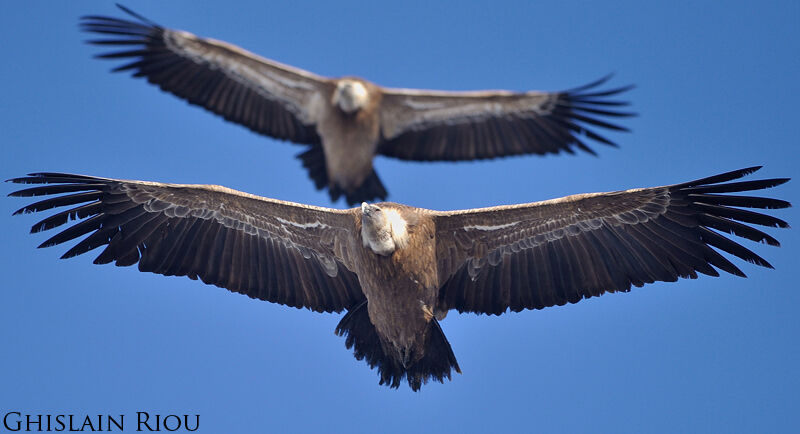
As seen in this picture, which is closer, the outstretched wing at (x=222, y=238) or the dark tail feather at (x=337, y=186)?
the outstretched wing at (x=222, y=238)

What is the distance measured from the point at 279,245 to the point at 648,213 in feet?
10.0

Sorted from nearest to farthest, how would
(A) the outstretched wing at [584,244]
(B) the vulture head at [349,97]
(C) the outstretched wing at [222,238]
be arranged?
(A) the outstretched wing at [584,244] < (C) the outstretched wing at [222,238] < (B) the vulture head at [349,97]

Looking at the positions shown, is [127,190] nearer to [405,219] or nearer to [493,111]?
[405,219]

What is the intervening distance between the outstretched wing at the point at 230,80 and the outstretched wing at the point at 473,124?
96 centimetres

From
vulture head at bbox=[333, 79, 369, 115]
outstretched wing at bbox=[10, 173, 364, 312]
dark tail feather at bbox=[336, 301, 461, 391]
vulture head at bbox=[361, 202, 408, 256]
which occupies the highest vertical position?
vulture head at bbox=[333, 79, 369, 115]

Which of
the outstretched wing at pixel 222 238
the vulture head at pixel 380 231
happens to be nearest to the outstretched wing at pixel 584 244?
the vulture head at pixel 380 231

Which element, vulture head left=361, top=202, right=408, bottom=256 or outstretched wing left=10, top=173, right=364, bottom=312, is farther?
outstretched wing left=10, top=173, right=364, bottom=312

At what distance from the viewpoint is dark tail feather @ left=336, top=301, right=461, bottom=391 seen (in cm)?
823

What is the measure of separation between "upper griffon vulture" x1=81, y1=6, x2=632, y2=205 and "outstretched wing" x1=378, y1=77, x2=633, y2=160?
1 centimetres

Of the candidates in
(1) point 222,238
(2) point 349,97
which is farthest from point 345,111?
(1) point 222,238

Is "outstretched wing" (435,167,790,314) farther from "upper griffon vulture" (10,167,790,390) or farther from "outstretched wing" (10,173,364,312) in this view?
"outstretched wing" (10,173,364,312)

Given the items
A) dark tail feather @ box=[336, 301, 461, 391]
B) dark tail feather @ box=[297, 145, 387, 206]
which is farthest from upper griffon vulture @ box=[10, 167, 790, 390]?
dark tail feather @ box=[297, 145, 387, 206]

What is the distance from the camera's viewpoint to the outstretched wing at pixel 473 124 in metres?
11.7

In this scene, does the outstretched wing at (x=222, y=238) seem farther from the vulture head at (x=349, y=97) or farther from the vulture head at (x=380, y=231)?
the vulture head at (x=349, y=97)
